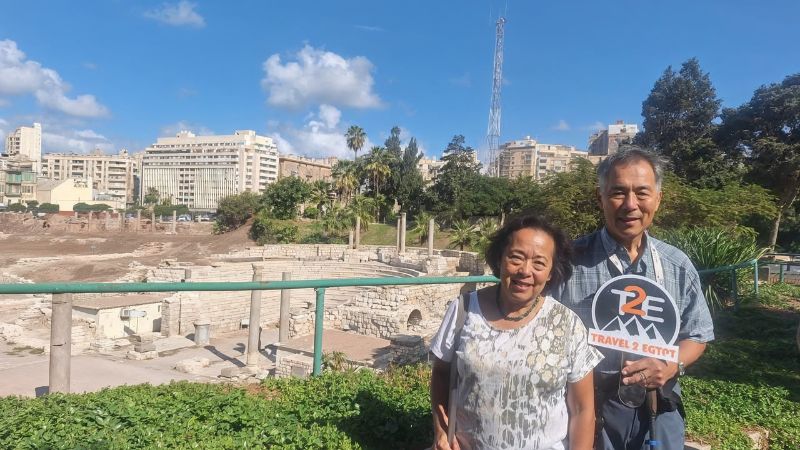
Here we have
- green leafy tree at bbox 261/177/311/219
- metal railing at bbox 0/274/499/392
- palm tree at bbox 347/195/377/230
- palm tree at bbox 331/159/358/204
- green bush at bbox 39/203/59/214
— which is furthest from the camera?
green bush at bbox 39/203/59/214

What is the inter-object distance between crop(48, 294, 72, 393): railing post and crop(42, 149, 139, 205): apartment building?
15230cm

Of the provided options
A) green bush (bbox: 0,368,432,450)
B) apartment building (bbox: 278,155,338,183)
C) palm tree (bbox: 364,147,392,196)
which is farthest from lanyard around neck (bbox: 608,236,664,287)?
apartment building (bbox: 278,155,338,183)

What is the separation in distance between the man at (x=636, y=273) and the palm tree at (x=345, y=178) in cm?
4613

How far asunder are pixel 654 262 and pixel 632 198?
0.90 feet

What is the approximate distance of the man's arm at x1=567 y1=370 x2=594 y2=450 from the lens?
1801mm

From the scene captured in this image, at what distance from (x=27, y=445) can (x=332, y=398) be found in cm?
167

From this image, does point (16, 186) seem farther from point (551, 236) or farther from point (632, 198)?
point (632, 198)

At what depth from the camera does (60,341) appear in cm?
351

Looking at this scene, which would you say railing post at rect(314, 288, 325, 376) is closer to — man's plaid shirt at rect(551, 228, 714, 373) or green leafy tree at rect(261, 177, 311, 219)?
man's plaid shirt at rect(551, 228, 714, 373)

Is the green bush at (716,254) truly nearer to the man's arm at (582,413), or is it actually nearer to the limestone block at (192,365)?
the man's arm at (582,413)

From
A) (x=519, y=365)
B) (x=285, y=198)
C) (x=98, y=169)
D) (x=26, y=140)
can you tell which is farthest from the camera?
(x=26, y=140)

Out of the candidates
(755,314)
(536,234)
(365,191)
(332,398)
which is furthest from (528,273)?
(365,191)

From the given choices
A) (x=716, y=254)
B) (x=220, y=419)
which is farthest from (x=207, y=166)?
(x=220, y=419)

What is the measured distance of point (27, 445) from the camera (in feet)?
8.34
